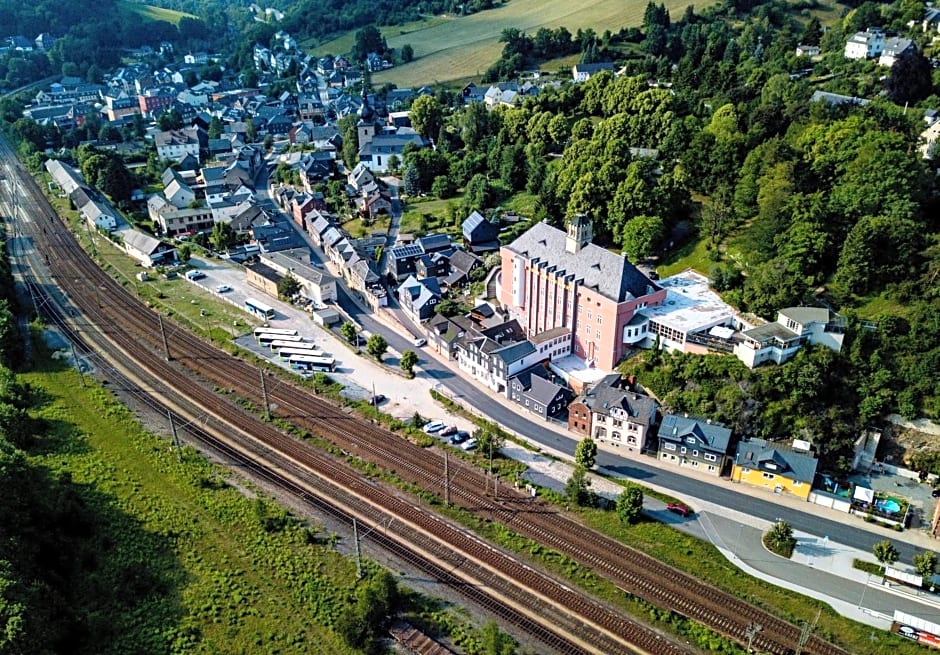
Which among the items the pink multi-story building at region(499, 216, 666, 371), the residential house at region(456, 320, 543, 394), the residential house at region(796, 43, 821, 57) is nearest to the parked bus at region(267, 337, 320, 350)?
the residential house at region(456, 320, 543, 394)

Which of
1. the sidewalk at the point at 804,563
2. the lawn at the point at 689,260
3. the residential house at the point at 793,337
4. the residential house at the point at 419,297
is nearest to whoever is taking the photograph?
the sidewalk at the point at 804,563

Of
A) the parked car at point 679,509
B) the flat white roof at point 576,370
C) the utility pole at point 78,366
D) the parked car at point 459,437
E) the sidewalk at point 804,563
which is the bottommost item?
the sidewalk at point 804,563

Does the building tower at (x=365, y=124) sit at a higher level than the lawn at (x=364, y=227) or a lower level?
higher

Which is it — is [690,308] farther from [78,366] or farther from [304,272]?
[78,366]

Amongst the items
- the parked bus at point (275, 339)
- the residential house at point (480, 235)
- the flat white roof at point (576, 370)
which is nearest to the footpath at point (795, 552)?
the flat white roof at point (576, 370)

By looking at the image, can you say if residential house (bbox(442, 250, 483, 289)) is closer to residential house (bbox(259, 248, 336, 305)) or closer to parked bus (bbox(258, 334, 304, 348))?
residential house (bbox(259, 248, 336, 305))

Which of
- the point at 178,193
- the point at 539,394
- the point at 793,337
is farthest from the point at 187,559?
the point at 178,193

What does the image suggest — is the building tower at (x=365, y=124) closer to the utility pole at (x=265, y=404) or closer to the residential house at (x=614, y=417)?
the utility pole at (x=265, y=404)
